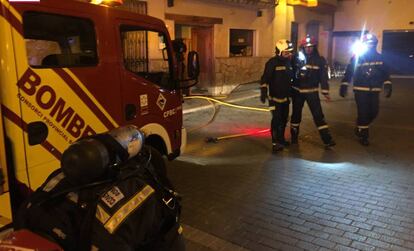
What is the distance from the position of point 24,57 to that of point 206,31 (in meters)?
12.1

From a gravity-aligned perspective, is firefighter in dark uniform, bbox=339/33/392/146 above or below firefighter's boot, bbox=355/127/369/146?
above

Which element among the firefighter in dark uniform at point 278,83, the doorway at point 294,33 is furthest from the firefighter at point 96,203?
the doorway at point 294,33

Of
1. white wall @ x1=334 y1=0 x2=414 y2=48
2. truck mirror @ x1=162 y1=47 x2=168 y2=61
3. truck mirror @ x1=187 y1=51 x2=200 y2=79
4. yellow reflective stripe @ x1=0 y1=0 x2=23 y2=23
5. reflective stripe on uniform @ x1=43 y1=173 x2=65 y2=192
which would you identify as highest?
white wall @ x1=334 y1=0 x2=414 y2=48

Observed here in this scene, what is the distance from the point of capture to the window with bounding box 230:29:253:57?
1581 centimetres

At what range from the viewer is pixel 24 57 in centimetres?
289

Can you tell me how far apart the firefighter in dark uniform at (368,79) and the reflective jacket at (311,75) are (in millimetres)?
663

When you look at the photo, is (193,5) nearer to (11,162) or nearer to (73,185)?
(11,162)

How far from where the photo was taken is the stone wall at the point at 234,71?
14.9m

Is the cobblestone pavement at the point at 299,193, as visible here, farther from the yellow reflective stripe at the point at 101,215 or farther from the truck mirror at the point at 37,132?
the yellow reflective stripe at the point at 101,215

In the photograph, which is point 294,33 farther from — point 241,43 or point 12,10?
point 12,10

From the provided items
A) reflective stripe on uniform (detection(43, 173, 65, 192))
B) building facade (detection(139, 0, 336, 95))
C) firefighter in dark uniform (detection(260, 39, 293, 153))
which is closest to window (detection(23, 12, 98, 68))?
reflective stripe on uniform (detection(43, 173, 65, 192))

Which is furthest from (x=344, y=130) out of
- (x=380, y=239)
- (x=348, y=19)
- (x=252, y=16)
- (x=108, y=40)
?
(x=348, y=19)

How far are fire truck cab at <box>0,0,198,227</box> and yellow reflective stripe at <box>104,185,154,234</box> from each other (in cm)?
137

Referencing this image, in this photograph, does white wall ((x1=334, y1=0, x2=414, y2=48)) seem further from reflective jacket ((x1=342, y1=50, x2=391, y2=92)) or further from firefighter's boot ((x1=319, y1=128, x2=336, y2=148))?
firefighter's boot ((x1=319, y1=128, x2=336, y2=148))
